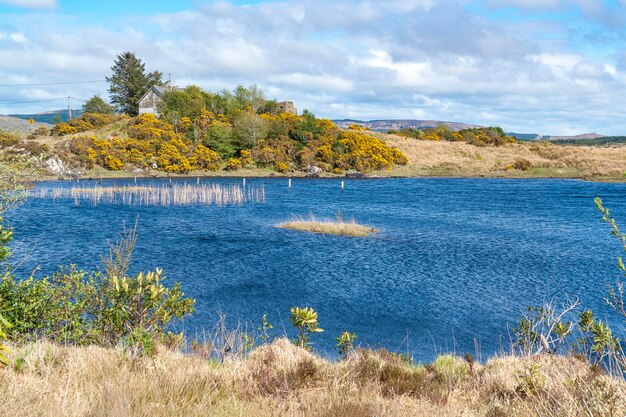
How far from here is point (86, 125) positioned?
82375 millimetres

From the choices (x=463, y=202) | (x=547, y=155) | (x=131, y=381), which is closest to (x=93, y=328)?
(x=131, y=381)

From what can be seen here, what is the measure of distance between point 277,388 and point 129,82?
99224 millimetres

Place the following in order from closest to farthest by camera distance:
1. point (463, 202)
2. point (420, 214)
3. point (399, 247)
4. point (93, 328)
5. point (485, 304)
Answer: point (93, 328) → point (485, 304) → point (399, 247) → point (420, 214) → point (463, 202)

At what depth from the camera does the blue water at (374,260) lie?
17.4 m

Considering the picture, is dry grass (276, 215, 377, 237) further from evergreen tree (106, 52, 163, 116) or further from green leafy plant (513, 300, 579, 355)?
evergreen tree (106, 52, 163, 116)

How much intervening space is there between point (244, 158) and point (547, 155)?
5533cm

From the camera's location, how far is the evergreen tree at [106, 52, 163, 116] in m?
96.5

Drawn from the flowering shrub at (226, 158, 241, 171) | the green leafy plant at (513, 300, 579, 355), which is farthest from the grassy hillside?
the green leafy plant at (513, 300, 579, 355)

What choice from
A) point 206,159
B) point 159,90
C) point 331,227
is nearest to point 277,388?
point 331,227

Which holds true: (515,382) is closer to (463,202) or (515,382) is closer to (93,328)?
(93,328)

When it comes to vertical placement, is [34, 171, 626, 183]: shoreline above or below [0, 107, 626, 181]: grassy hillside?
below

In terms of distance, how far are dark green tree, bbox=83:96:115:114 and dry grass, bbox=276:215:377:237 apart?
3418 inches

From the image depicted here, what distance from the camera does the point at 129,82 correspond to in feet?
316

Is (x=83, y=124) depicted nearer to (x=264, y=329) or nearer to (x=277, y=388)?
(x=264, y=329)
